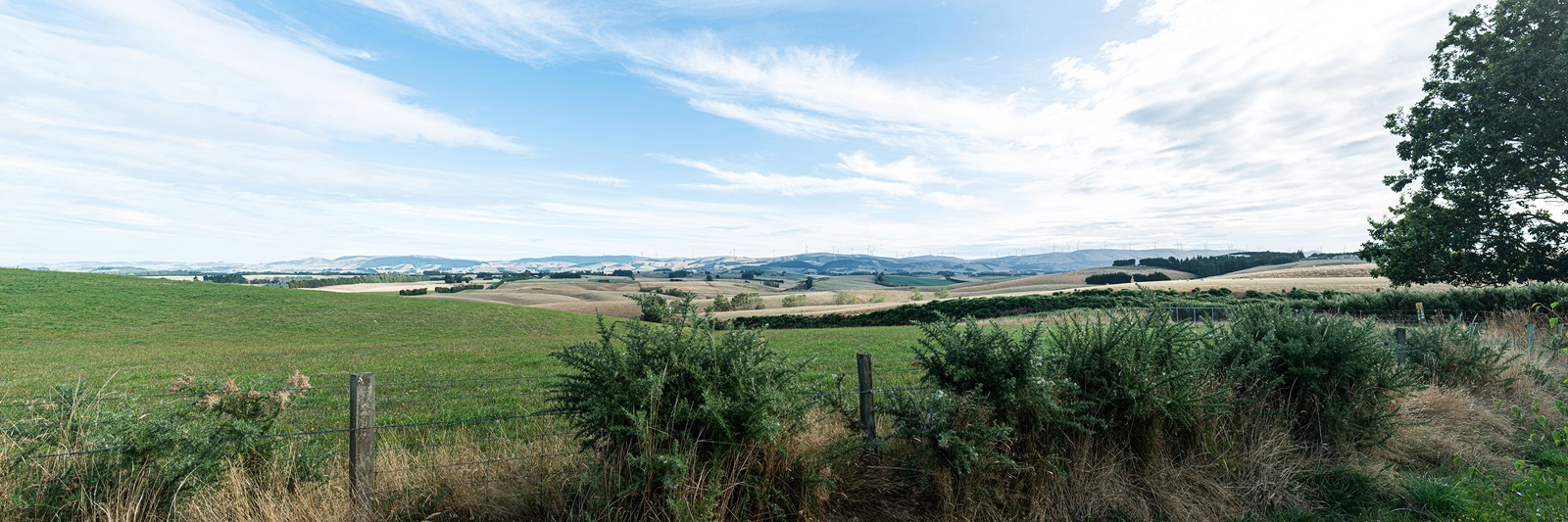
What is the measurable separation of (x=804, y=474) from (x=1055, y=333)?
2746 mm

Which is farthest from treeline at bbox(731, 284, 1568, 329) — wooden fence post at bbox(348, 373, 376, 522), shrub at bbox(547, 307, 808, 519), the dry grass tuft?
wooden fence post at bbox(348, 373, 376, 522)

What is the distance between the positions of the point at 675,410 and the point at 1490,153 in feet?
90.4

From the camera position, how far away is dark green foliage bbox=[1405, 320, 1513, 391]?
846cm

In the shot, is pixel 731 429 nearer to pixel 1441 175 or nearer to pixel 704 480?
pixel 704 480

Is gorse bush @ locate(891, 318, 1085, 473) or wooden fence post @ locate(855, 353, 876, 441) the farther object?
wooden fence post @ locate(855, 353, 876, 441)

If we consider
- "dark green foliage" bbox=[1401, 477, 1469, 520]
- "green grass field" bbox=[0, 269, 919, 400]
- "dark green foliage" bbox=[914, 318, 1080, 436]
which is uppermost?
"dark green foliage" bbox=[914, 318, 1080, 436]

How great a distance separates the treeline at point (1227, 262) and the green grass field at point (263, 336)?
81401 millimetres

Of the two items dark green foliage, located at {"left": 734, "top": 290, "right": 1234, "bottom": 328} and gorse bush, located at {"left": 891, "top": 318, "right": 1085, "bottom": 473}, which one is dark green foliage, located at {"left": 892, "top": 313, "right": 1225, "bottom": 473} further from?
dark green foliage, located at {"left": 734, "top": 290, "right": 1234, "bottom": 328}

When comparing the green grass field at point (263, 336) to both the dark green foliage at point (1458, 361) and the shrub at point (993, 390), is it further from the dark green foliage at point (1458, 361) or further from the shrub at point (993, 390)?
the shrub at point (993, 390)

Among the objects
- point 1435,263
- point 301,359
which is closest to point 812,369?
point 301,359

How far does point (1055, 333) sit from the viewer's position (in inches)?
227

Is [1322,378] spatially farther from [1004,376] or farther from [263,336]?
[263,336]

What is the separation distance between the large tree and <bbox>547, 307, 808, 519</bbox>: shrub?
24.7 metres

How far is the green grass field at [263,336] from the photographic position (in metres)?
18.9
